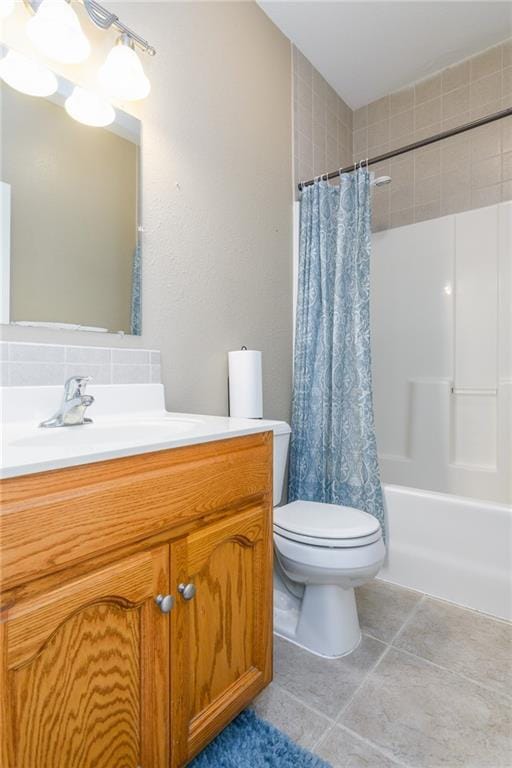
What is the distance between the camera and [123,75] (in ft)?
3.91

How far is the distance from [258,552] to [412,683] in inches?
26.6

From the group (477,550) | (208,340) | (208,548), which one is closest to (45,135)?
(208,340)

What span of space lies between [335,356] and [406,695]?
3.84 feet

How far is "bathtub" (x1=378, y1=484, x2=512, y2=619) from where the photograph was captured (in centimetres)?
151

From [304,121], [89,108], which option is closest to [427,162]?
[304,121]

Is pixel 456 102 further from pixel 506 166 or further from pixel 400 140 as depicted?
pixel 506 166

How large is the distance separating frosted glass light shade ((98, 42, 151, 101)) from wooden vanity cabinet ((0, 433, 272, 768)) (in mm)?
1101

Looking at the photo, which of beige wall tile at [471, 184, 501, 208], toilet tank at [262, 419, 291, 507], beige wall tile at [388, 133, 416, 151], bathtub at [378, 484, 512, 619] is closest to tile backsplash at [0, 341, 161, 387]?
toilet tank at [262, 419, 291, 507]

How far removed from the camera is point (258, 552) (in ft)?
3.36

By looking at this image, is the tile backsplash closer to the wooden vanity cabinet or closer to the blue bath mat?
the wooden vanity cabinet

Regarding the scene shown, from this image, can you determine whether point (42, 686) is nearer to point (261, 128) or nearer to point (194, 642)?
point (194, 642)

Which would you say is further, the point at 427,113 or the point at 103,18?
the point at 427,113

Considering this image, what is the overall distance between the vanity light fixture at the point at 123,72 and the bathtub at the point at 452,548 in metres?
1.73

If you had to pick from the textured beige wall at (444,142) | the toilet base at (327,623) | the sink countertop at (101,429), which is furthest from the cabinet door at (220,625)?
the textured beige wall at (444,142)
